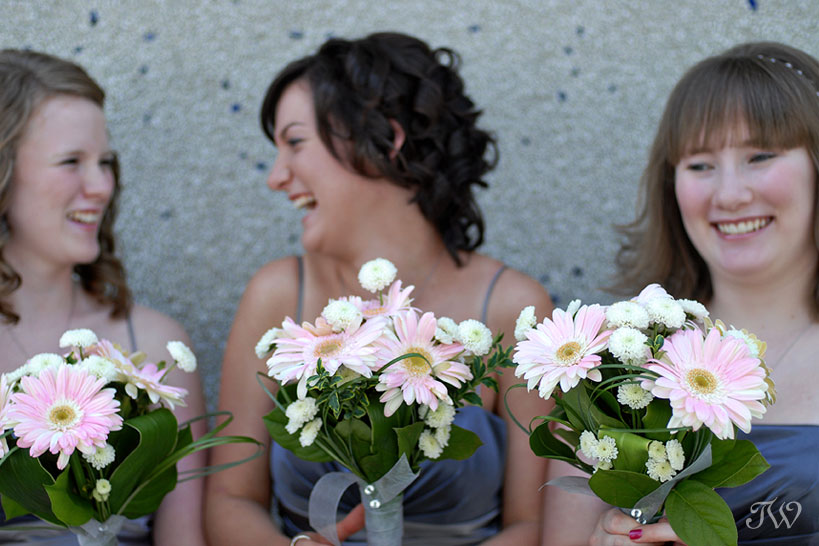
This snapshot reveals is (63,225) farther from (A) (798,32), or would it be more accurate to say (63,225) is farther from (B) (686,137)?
(A) (798,32)

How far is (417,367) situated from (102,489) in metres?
0.63

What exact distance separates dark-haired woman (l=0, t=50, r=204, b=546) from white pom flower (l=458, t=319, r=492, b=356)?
1174 millimetres

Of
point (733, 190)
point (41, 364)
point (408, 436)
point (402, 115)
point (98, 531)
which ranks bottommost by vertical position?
point (98, 531)

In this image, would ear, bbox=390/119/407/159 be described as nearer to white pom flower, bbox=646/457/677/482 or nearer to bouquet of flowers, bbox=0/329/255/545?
bouquet of flowers, bbox=0/329/255/545

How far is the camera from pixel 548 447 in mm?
1534

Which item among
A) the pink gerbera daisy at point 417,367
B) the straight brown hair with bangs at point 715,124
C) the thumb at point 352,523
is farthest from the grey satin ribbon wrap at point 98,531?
the straight brown hair with bangs at point 715,124

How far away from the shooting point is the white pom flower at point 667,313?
1.35 meters

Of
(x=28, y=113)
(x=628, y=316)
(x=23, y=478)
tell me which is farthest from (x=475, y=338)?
(x=28, y=113)

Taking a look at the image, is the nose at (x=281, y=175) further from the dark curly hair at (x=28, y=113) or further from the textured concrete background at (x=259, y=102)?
the textured concrete background at (x=259, y=102)

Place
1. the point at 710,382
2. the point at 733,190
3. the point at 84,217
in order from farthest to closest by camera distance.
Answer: the point at 84,217 < the point at 733,190 < the point at 710,382

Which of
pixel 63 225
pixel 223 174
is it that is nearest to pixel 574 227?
pixel 223 174

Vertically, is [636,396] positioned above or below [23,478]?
above

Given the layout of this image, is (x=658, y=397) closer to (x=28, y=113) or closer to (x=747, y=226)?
(x=747, y=226)

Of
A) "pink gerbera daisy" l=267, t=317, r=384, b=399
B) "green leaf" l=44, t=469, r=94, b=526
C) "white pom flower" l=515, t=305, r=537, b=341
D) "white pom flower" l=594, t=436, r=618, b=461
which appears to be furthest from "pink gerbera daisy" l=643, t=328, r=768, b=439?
"green leaf" l=44, t=469, r=94, b=526
